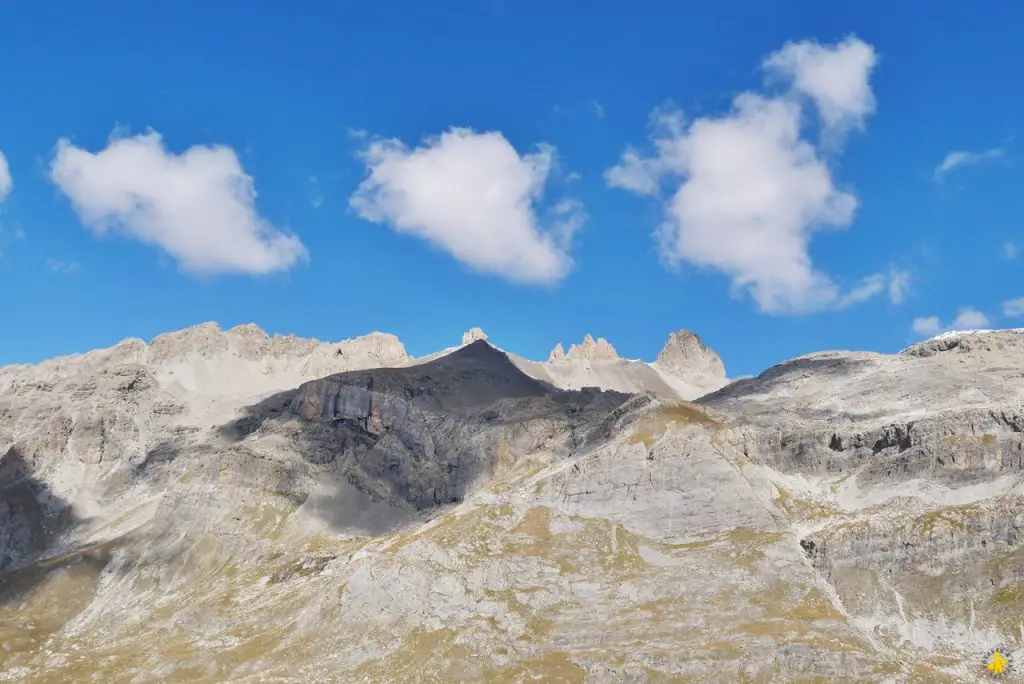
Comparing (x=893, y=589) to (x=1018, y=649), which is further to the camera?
(x=893, y=589)

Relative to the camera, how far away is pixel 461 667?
198 m

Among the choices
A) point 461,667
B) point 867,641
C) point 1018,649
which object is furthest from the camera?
point 461,667

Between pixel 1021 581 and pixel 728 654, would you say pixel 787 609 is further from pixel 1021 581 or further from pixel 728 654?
pixel 1021 581

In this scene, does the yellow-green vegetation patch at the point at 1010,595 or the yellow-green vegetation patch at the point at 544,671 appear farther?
the yellow-green vegetation patch at the point at 544,671

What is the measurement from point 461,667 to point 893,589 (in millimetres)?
98429

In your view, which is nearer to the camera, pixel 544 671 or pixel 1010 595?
pixel 1010 595

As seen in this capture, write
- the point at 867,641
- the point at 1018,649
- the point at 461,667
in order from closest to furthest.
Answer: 1. the point at 1018,649
2. the point at 867,641
3. the point at 461,667

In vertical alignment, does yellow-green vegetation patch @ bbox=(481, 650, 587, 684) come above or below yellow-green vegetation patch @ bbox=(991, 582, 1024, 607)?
below

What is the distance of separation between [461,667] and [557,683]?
24.1 m

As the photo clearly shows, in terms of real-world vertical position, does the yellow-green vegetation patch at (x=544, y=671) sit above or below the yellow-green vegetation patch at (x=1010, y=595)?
below

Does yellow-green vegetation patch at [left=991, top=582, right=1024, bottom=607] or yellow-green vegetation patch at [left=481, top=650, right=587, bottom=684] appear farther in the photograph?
yellow-green vegetation patch at [left=481, top=650, right=587, bottom=684]

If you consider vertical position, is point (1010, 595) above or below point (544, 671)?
above

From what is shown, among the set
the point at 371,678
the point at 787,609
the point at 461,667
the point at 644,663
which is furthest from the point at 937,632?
the point at 371,678

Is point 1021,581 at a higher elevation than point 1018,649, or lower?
higher
